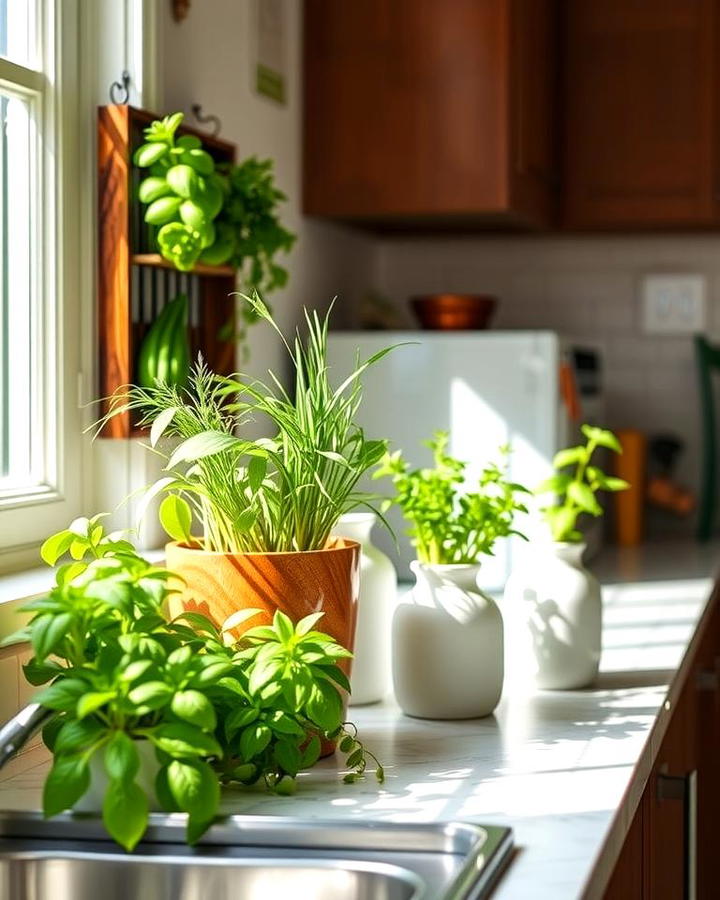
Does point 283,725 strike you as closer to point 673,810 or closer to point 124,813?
point 124,813

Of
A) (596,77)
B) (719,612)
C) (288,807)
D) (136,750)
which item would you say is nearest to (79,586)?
(136,750)

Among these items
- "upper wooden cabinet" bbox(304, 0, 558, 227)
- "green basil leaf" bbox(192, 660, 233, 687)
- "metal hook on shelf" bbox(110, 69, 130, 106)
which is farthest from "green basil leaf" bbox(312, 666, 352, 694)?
"upper wooden cabinet" bbox(304, 0, 558, 227)

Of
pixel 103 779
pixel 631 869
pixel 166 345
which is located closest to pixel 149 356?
pixel 166 345

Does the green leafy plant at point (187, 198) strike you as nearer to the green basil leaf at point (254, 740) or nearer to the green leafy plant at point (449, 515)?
the green leafy plant at point (449, 515)

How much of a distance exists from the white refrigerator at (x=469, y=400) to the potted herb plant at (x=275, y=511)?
1.17 meters

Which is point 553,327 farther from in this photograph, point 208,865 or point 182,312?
point 208,865

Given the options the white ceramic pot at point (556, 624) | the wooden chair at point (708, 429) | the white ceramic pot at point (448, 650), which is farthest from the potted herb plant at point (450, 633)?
the wooden chair at point (708, 429)

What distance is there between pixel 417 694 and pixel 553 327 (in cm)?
205

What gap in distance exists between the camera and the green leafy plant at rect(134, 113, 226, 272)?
185 cm

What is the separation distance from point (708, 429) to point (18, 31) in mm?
2109

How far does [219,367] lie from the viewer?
2.17 meters

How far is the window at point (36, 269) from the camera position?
1815 mm

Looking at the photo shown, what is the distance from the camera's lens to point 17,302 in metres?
1.84

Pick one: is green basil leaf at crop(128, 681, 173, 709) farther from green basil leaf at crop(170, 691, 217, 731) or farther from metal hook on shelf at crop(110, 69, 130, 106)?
metal hook on shelf at crop(110, 69, 130, 106)
